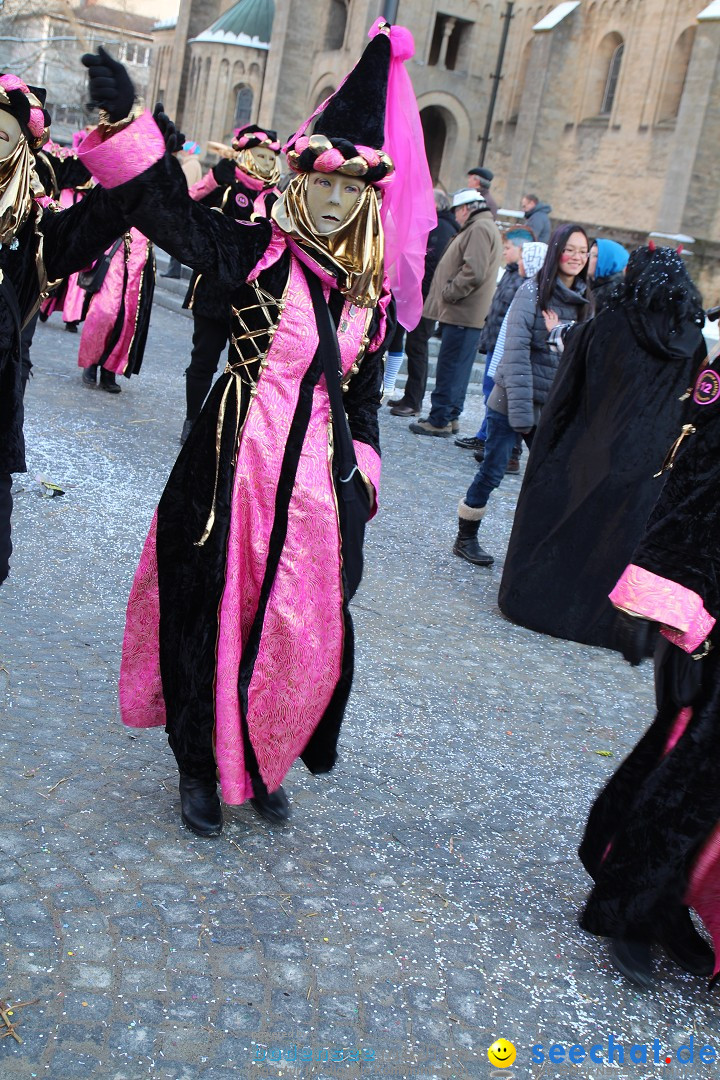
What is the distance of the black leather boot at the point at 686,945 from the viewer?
10.2ft

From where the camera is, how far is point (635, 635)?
9.70ft

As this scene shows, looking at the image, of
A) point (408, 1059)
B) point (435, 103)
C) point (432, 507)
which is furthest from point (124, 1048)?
point (435, 103)

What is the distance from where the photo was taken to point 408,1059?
8.66 feet

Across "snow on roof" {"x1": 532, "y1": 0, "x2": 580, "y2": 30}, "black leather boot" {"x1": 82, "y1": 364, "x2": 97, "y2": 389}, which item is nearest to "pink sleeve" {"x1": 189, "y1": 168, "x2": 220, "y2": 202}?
"black leather boot" {"x1": 82, "y1": 364, "x2": 97, "y2": 389}

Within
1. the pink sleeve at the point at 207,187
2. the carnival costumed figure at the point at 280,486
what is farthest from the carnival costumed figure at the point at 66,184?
the carnival costumed figure at the point at 280,486

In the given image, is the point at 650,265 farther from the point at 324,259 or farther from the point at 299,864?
the point at 299,864

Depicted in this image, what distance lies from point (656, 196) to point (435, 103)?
10.8 m

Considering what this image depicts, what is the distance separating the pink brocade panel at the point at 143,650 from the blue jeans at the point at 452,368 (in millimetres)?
6931

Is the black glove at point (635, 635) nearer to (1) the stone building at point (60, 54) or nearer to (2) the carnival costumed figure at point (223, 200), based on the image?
(2) the carnival costumed figure at point (223, 200)

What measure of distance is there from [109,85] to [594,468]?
3.64 meters

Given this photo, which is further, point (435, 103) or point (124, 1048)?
point (435, 103)

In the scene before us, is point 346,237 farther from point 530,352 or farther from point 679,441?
point 530,352

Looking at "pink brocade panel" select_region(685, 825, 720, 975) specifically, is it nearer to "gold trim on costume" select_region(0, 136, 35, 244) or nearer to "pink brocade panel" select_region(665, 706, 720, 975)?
"pink brocade panel" select_region(665, 706, 720, 975)

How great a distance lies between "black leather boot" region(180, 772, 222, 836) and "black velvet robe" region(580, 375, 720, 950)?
3.83 ft
